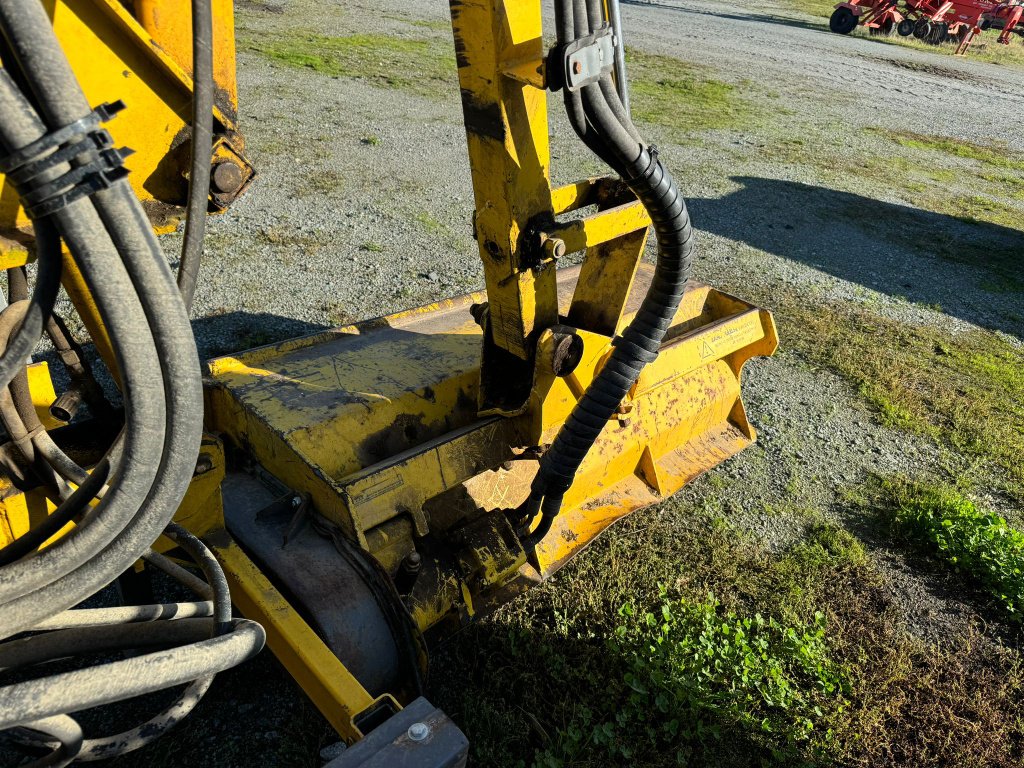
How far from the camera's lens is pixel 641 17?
55.7ft

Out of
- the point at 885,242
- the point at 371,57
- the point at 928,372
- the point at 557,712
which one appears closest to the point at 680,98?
the point at 371,57

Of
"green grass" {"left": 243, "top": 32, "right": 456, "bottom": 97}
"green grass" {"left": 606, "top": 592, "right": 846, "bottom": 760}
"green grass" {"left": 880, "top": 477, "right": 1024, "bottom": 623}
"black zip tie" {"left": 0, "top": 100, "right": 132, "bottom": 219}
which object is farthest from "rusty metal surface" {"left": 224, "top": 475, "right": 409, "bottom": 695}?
"green grass" {"left": 243, "top": 32, "right": 456, "bottom": 97}

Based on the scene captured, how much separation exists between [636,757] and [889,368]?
3.49 meters

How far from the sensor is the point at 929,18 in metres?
18.6

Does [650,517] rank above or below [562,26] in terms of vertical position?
below

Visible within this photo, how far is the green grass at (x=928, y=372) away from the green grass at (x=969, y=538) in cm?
56

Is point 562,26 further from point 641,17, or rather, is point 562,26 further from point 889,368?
point 641,17

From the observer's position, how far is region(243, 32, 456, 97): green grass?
9852mm

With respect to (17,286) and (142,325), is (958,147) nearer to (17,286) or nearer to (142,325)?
(17,286)

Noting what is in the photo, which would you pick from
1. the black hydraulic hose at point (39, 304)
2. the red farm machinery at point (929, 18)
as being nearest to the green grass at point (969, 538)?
the black hydraulic hose at point (39, 304)

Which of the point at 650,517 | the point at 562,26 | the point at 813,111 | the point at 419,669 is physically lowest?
the point at 650,517

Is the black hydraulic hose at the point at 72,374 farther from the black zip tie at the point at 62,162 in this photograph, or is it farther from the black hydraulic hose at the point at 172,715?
the black zip tie at the point at 62,162

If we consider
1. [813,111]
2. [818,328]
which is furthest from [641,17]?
[818,328]

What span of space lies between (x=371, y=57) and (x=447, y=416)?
30.7ft
